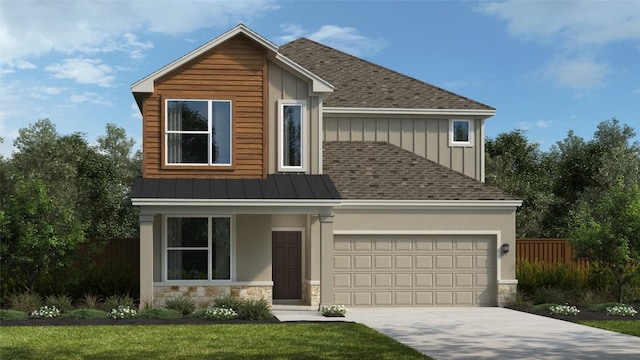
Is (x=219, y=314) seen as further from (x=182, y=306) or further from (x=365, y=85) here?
(x=365, y=85)

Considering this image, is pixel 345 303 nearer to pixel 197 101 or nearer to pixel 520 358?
pixel 197 101

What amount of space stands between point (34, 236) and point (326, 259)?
7.42 meters

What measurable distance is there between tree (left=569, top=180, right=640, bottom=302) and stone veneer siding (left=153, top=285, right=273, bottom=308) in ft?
29.4

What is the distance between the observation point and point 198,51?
2184 cm

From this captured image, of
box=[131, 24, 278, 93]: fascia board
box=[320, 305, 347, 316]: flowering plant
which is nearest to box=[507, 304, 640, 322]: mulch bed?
box=[320, 305, 347, 316]: flowering plant

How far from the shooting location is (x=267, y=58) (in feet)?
73.8

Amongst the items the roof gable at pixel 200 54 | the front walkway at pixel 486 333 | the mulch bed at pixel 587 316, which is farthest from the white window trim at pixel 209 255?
the mulch bed at pixel 587 316

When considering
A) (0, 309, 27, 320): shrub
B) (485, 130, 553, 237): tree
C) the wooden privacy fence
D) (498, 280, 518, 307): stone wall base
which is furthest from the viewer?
(485, 130, 553, 237): tree

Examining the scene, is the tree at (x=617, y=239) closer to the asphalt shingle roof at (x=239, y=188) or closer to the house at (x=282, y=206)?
the house at (x=282, y=206)

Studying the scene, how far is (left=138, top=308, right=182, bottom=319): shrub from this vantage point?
1930 cm

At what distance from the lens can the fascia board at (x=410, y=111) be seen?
26456 millimetres

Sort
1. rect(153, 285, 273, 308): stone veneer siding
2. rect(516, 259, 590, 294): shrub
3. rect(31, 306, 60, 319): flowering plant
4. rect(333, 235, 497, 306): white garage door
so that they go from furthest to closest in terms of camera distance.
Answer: rect(516, 259, 590, 294): shrub → rect(333, 235, 497, 306): white garage door → rect(153, 285, 273, 308): stone veneer siding → rect(31, 306, 60, 319): flowering plant

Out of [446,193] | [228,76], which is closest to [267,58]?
[228,76]

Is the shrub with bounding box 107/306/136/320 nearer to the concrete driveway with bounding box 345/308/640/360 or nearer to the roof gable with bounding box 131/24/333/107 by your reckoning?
the concrete driveway with bounding box 345/308/640/360
